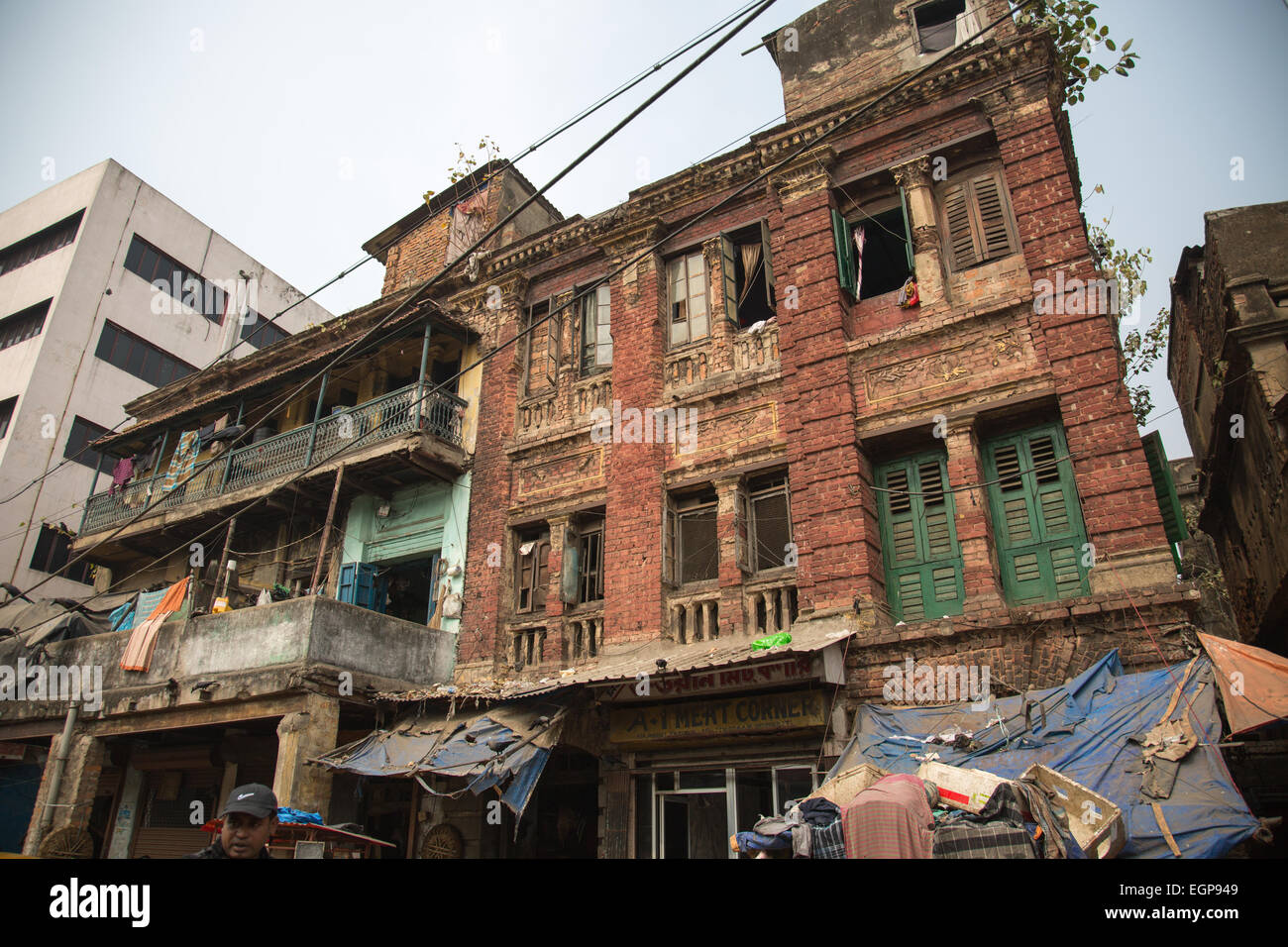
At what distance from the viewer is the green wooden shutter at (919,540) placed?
10.4m

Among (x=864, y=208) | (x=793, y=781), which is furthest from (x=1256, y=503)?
(x=793, y=781)

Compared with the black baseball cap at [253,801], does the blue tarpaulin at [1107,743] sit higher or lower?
higher

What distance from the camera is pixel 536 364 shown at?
15305 mm

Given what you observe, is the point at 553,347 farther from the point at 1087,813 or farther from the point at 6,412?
the point at 6,412

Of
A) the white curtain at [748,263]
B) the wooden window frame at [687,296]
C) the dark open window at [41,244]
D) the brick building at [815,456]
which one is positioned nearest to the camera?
the brick building at [815,456]

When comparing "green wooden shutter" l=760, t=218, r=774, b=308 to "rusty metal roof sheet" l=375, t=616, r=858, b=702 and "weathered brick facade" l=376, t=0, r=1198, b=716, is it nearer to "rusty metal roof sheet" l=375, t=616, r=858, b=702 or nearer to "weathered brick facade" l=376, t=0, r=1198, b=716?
"weathered brick facade" l=376, t=0, r=1198, b=716

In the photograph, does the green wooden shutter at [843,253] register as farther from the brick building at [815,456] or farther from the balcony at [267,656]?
the balcony at [267,656]

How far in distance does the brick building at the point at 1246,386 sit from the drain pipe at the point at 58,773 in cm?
1864

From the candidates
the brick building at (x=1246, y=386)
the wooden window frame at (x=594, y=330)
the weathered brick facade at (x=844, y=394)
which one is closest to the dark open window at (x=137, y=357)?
the weathered brick facade at (x=844, y=394)

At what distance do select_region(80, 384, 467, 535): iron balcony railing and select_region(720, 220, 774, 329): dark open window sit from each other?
17.6ft

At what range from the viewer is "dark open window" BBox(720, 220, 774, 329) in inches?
529

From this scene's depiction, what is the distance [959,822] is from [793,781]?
4.07 meters

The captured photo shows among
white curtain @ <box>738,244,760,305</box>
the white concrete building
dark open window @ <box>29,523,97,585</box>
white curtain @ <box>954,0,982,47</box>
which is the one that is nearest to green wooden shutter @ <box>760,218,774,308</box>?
white curtain @ <box>738,244,760,305</box>
